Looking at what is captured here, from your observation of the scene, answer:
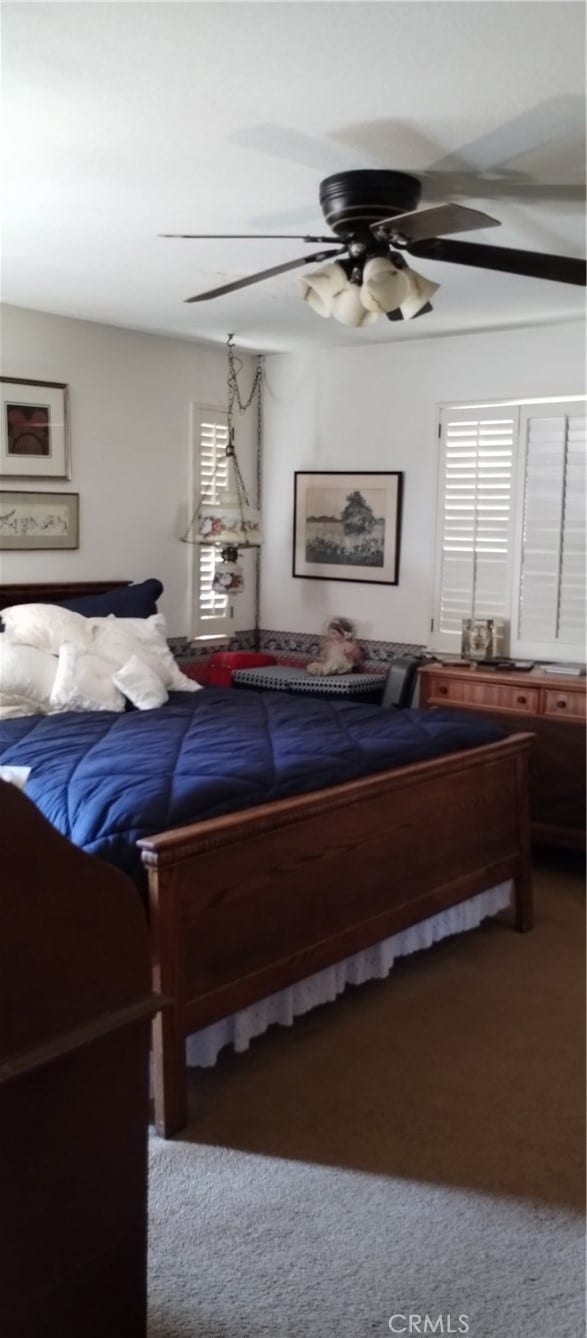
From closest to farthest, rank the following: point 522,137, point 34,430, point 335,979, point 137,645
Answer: point 522,137 → point 335,979 → point 137,645 → point 34,430

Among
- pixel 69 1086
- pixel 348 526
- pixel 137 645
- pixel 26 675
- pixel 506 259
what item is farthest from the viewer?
pixel 348 526

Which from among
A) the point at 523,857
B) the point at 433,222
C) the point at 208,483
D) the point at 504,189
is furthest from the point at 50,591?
the point at 433,222

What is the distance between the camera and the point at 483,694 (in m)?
4.73

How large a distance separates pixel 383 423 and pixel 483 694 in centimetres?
157

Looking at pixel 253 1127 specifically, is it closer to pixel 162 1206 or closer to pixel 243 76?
pixel 162 1206

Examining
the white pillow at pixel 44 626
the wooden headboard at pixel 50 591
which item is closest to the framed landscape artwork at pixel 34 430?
the wooden headboard at pixel 50 591

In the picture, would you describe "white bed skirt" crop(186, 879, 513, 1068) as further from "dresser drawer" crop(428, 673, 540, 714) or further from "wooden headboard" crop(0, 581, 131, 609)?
"wooden headboard" crop(0, 581, 131, 609)

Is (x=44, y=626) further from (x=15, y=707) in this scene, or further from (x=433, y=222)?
(x=433, y=222)

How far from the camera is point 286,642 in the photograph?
5.99 metres

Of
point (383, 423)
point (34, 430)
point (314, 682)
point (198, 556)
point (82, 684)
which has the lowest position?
point (314, 682)

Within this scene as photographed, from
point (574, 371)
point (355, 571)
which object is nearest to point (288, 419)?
point (355, 571)

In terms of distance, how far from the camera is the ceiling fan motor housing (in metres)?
2.76

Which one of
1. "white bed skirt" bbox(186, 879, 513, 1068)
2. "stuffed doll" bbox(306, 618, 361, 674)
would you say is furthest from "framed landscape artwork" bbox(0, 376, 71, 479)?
"white bed skirt" bbox(186, 879, 513, 1068)

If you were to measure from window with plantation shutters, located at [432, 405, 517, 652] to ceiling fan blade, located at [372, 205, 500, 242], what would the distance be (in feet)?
7.89
